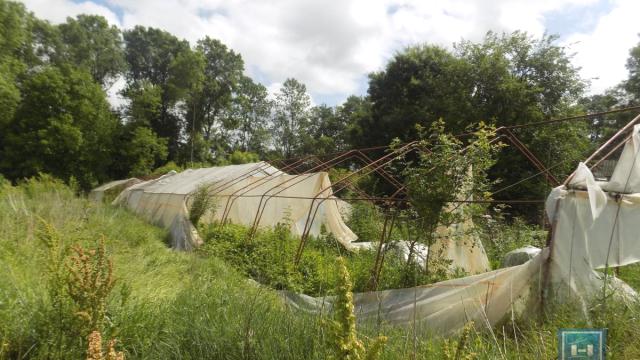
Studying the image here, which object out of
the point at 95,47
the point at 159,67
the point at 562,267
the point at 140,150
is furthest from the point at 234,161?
the point at 562,267

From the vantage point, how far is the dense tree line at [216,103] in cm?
1727

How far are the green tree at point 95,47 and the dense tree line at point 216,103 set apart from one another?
0.08m

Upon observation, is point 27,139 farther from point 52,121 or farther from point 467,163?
point 467,163

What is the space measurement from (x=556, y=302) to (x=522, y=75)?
1687 centimetres

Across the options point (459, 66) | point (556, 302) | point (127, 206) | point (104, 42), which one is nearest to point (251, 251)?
point (556, 302)

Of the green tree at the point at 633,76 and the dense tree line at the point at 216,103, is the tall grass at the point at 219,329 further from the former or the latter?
the green tree at the point at 633,76

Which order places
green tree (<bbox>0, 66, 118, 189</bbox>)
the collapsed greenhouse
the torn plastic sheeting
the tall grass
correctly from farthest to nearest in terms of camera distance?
green tree (<bbox>0, 66, 118, 189</bbox>) → the torn plastic sheeting → the collapsed greenhouse → the tall grass

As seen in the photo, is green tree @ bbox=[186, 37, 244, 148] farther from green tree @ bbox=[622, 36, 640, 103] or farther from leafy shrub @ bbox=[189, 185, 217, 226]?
green tree @ bbox=[622, 36, 640, 103]

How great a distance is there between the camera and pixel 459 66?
61.2ft

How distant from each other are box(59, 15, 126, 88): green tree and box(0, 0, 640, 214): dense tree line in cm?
8

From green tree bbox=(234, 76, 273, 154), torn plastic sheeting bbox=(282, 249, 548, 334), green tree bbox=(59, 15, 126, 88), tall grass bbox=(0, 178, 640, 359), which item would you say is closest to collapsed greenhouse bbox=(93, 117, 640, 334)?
torn plastic sheeting bbox=(282, 249, 548, 334)

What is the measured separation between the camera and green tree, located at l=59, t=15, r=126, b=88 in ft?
99.2

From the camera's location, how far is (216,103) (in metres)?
35.6

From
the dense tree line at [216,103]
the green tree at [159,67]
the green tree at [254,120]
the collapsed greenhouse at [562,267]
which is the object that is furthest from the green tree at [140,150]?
the collapsed greenhouse at [562,267]
